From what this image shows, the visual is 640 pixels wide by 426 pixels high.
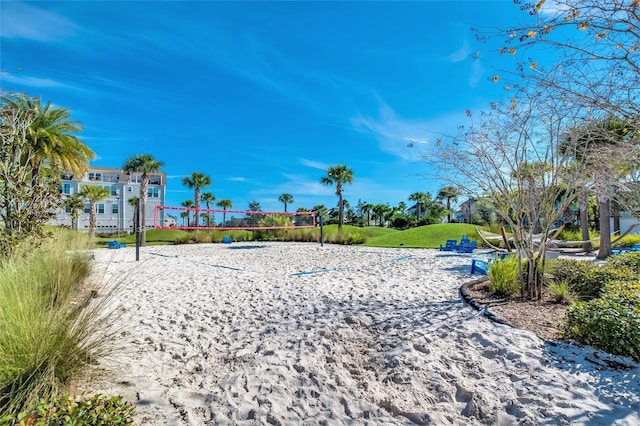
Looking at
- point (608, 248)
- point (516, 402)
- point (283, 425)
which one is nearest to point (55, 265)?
point (283, 425)

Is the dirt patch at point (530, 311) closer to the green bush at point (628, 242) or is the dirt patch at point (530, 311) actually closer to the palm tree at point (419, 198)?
the green bush at point (628, 242)

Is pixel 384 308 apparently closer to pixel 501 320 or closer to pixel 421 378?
pixel 501 320

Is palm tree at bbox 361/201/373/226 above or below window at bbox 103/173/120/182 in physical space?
below

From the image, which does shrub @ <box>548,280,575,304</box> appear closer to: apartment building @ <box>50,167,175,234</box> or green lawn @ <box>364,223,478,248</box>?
green lawn @ <box>364,223,478,248</box>

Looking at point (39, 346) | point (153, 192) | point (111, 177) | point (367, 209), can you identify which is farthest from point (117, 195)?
point (39, 346)

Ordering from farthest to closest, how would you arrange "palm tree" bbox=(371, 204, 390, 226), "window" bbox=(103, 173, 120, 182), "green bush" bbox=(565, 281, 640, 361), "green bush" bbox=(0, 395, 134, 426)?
"palm tree" bbox=(371, 204, 390, 226)
"window" bbox=(103, 173, 120, 182)
"green bush" bbox=(565, 281, 640, 361)
"green bush" bbox=(0, 395, 134, 426)

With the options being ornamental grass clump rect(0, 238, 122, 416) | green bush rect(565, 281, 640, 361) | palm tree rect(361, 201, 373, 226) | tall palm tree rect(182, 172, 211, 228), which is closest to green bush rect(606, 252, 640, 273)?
green bush rect(565, 281, 640, 361)

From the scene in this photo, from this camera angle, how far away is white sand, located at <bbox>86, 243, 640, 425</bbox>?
2.38 meters

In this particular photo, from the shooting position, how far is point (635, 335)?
9.79ft

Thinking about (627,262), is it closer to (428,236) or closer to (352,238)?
(352,238)

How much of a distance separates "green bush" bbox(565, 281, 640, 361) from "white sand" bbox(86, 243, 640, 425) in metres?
0.14

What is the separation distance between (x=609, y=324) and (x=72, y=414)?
4.03 metres

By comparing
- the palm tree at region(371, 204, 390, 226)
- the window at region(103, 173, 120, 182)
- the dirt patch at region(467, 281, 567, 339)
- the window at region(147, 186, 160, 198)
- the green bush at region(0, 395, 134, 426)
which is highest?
the window at region(103, 173, 120, 182)

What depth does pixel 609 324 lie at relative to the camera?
314 cm
